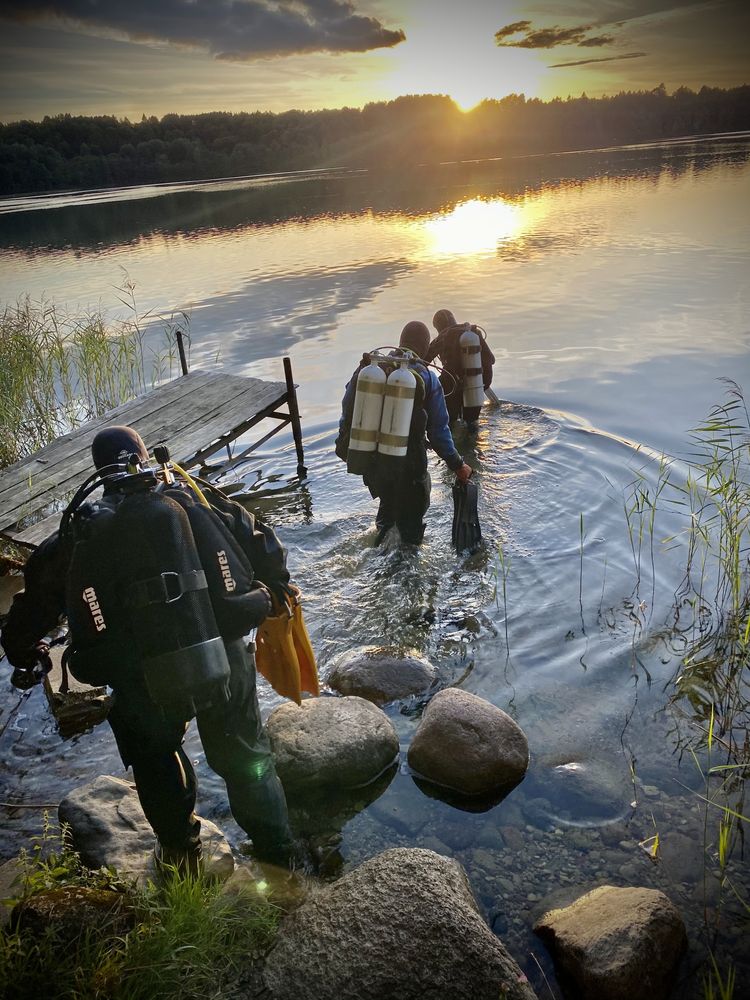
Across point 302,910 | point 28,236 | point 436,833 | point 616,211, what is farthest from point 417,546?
point 28,236

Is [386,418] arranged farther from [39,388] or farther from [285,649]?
[39,388]

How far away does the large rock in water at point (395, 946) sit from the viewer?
8.35ft

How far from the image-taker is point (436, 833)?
3746mm

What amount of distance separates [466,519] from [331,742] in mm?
2999

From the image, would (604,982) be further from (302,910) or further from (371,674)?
(371,674)

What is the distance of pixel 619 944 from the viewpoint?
276 centimetres

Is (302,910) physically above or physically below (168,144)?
below

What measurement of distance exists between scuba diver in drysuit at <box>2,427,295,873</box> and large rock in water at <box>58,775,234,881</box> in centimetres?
12

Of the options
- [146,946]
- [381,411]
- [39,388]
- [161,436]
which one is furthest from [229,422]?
[146,946]

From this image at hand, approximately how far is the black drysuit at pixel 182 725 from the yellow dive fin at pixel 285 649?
0.72ft

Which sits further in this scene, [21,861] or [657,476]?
[657,476]

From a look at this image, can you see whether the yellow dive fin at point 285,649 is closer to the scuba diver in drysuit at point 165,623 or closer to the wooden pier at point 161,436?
the scuba diver in drysuit at point 165,623

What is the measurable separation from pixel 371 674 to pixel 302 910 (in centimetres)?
201

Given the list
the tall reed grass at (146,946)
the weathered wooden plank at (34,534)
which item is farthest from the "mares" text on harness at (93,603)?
the weathered wooden plank at (34,534)
